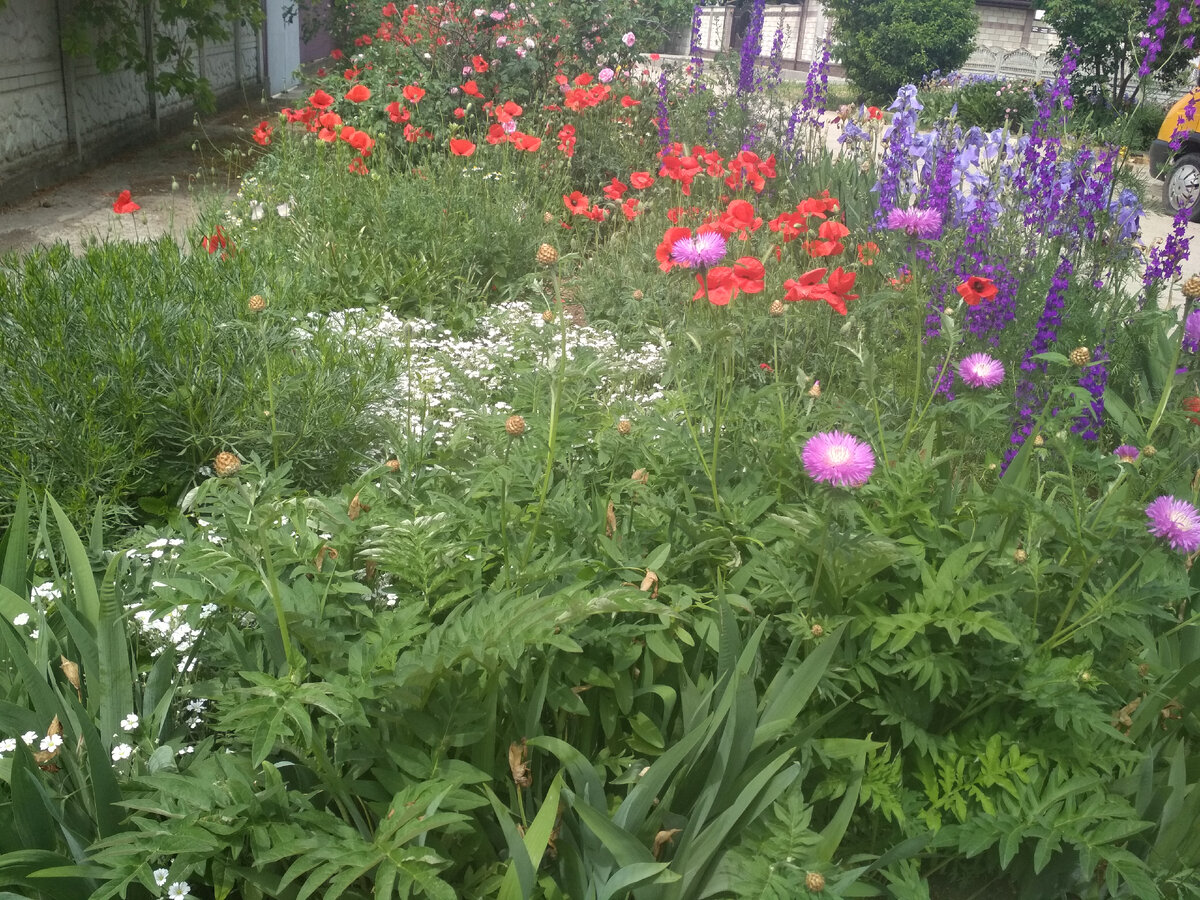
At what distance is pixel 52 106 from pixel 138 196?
3.68ft

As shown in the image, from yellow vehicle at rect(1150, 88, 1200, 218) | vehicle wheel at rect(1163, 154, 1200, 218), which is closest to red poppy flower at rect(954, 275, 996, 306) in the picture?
yellow vehicle at rect(1150, 88, 1200, 218)

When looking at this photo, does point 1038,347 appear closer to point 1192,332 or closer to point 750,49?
point 1192,332

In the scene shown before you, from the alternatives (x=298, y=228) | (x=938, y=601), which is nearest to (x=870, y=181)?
(x=298, y=228)

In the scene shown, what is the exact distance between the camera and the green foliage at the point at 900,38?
67.1 ft

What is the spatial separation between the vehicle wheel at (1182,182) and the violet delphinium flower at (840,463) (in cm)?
890

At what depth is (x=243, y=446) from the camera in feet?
8.41

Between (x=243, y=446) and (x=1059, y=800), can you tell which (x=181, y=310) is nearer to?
(x=243, y=446)

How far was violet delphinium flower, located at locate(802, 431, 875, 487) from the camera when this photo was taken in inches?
53.1

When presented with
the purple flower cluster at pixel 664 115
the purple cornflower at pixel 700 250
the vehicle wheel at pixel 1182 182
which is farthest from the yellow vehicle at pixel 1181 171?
the purple cornflower at pixel 700 250

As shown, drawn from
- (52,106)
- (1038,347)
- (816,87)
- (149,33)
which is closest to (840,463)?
(1038,347)

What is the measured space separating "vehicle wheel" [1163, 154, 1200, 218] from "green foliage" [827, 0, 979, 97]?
1224 cm

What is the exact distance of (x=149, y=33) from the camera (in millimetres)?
8352

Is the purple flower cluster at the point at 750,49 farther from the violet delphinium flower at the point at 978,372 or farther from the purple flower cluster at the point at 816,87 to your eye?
the violet delphinium flower at the point at 978,372

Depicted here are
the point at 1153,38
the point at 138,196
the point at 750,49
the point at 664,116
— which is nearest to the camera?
the point at 1153,38
